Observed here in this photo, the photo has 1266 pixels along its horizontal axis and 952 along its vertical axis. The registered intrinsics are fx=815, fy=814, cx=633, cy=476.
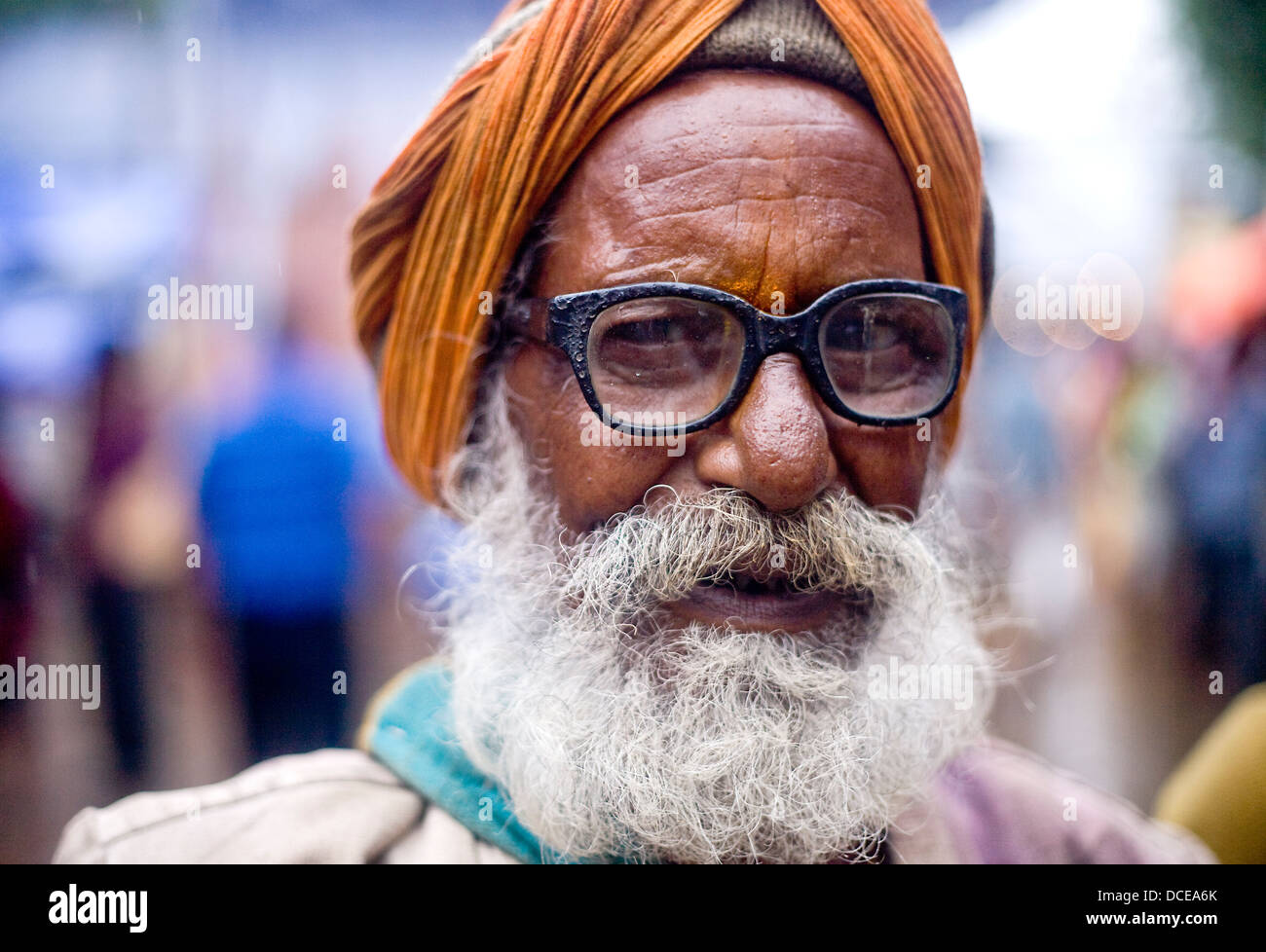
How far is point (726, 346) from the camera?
4.17 feet

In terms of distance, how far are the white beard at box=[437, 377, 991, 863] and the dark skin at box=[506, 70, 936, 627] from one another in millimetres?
67

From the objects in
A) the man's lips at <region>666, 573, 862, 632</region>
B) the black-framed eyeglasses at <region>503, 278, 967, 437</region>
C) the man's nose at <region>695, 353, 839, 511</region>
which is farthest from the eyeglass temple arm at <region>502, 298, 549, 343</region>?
the man's lips at <region>666, 573, 862, 632</region>

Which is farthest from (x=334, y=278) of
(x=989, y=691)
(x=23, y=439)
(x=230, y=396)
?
(x=989, y=691)

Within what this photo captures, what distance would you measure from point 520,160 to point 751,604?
814mm

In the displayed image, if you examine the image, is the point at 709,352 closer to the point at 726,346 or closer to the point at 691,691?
the point at 726,346

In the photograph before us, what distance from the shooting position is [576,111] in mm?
1304

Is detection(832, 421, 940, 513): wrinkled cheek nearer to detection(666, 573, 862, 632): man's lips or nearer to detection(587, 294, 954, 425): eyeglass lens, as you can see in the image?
detection(587, 294, 954, 425): eyeglass lens

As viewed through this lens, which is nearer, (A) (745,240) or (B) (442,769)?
(A) (745,240)

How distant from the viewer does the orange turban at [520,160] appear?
131cm

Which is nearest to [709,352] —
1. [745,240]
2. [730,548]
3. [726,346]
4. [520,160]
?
[726,346]

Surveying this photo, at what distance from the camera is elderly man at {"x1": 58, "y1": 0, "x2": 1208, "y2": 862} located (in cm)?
127

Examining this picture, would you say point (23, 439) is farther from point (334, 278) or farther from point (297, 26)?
point (297, 26)

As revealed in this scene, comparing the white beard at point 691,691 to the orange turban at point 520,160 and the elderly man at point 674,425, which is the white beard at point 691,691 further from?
the orange turban at point 520,160

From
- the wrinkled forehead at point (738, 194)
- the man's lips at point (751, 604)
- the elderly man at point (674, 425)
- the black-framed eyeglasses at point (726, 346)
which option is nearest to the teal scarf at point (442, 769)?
the elderly man at point (674, 425)
